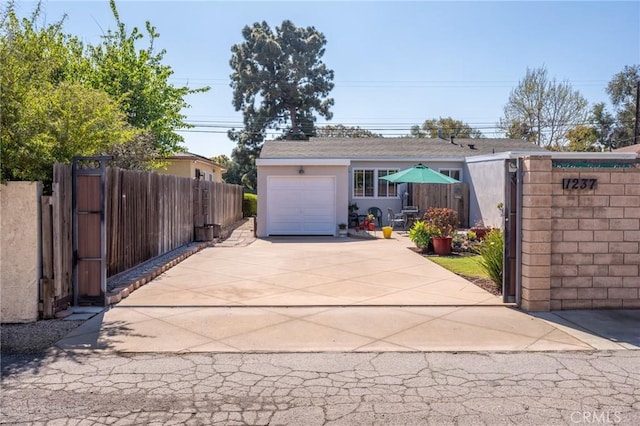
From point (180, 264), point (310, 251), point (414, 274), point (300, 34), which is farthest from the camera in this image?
point (300, 34)

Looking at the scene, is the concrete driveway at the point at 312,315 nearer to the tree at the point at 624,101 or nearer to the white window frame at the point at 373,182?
the white window frame at the point at 373,182

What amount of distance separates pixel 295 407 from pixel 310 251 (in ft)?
32.6

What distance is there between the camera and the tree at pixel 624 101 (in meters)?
42.0

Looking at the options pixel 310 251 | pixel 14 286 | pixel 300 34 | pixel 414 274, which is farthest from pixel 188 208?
pixel 300 34

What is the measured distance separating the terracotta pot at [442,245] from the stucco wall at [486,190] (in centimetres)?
541

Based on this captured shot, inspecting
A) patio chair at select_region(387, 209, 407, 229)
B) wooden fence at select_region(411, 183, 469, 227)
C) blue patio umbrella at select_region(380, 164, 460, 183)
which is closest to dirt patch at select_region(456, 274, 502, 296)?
blue patio umbrella at select_region(380, 164, 460, 183)

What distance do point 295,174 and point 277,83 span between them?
23.6m

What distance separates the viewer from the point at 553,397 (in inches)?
160

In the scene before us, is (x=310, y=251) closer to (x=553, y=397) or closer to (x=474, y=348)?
(x=474, y=348)

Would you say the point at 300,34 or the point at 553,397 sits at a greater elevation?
the point at 300,34

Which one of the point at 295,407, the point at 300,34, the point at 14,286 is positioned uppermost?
the point at 300,34

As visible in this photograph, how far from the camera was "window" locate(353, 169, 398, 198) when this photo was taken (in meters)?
22.0

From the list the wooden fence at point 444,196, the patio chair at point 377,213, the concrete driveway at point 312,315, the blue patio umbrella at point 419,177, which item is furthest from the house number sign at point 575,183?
the patio chair at point 377,213

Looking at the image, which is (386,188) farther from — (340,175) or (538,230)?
(538,230)
